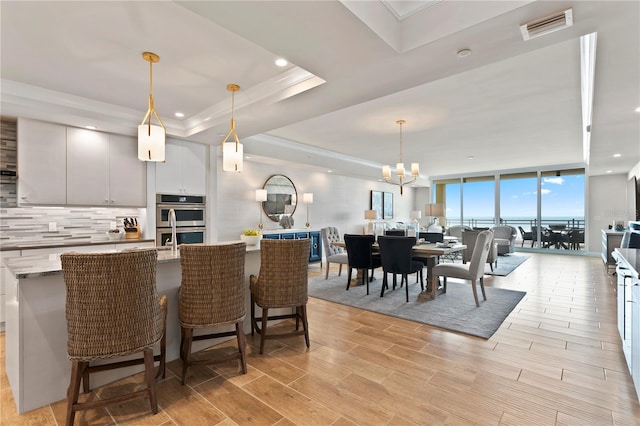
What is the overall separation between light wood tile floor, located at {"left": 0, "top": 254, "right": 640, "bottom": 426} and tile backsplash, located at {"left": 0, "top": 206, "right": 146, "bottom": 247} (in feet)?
3.98

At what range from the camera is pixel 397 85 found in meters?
2.86

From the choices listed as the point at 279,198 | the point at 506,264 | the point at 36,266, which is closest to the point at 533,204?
the point at 506,264

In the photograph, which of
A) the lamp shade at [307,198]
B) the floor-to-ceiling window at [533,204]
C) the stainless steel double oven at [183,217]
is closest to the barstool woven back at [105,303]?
the stainless steel double oven at [183,217]

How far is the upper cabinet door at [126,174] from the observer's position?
4.06 m

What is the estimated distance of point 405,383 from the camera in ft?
7.38

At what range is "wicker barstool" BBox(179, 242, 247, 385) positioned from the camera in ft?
7.35

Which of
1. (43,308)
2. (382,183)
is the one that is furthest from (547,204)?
(43,308)

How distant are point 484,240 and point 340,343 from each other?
95.8 inches

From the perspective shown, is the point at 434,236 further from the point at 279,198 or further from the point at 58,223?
the point at 58,223

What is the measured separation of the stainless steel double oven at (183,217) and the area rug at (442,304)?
210 cm

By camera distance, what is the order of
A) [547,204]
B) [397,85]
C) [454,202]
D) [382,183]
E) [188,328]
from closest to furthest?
1. [188,328]
2. [397,85]
3. [547,204]
4. [382,183]
5. [454,202]

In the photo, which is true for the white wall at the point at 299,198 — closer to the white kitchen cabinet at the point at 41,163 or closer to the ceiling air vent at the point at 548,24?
the white kitchen cabinet at the point at 41,163

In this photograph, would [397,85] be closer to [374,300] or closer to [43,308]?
[374,300]

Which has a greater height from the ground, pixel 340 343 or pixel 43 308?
pixel 43 308
